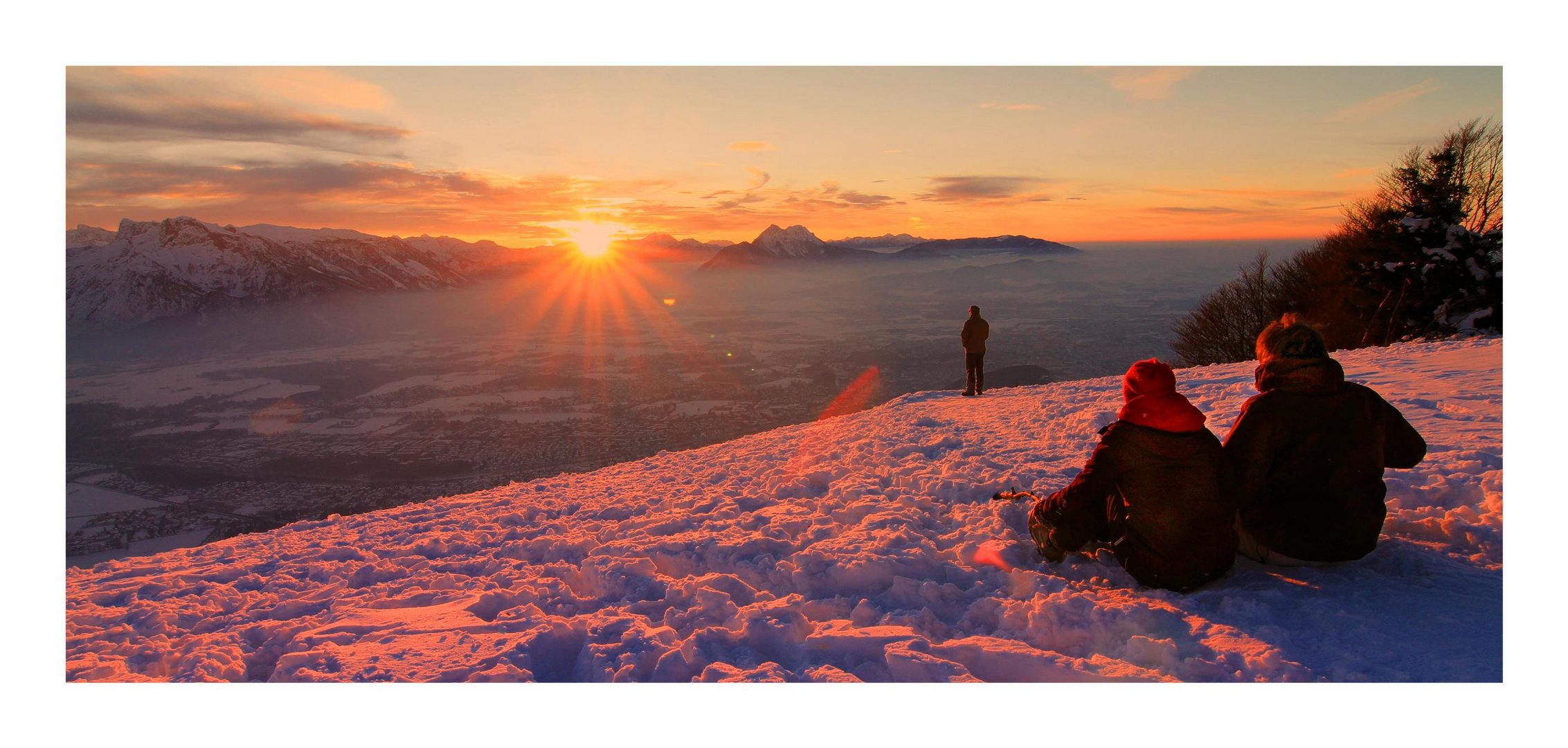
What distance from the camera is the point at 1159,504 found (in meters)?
3.40

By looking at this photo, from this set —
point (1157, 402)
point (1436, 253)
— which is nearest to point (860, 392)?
point (1436, 253)

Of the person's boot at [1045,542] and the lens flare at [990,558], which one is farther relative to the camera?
the lens flare at [990,558]

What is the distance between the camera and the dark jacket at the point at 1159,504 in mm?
3297

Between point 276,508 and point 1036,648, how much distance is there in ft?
266

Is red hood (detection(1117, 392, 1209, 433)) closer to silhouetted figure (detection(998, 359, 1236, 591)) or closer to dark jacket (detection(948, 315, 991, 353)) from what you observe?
silhouetted figure (detection(998, 359, 1236, 591))

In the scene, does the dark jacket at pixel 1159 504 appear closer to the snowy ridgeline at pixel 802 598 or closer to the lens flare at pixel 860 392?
the snowy ridgeline at pixel 802 598

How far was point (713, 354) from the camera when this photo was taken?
156125 millimetres

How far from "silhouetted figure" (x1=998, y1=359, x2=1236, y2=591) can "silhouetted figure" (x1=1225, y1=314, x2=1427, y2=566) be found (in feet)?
0.63

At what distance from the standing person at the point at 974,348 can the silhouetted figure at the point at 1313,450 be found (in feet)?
33.7

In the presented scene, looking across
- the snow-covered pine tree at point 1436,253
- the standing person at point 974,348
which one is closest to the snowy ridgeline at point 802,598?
the standing person at point 974,348

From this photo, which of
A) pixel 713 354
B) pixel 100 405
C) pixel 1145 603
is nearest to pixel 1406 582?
pixel 1145 603

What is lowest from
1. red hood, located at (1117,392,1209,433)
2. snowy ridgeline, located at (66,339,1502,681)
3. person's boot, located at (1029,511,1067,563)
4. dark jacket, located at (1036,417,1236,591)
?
snowy ridgeline, located at (66,339,1502,681)

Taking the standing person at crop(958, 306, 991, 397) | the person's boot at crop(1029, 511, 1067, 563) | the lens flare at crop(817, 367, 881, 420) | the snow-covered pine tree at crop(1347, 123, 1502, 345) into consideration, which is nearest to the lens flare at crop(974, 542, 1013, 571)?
the person's boot at crop(1029, 511, 1067, 563)

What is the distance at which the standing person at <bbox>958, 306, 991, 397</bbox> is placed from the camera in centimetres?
1395
